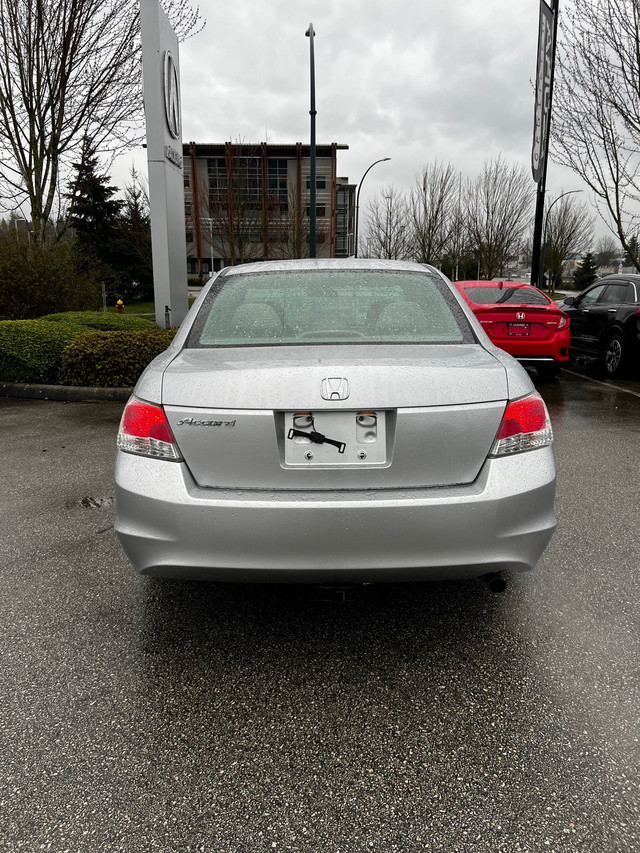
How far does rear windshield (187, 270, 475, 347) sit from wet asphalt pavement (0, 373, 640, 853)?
1.10m

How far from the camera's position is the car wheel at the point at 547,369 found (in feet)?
29.9

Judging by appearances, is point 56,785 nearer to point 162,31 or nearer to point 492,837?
point 492,837

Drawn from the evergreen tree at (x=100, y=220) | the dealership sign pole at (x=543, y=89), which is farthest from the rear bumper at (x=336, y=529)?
the evergreen tree at (x=100, y=220)

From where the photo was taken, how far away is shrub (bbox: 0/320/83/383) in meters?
8.10

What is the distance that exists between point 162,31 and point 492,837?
11944 mm

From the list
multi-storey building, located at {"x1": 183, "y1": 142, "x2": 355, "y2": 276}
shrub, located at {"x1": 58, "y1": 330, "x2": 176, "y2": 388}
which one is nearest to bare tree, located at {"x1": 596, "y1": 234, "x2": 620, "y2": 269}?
multi-storey building, located at {"x1": 183, "y1": 142, "x2": 355, "y2": 276}

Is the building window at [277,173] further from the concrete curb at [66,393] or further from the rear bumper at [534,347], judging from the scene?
the concrete curb at [66,393]

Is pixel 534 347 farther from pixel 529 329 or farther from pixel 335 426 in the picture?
pixel 335 426

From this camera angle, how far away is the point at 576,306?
11023mm

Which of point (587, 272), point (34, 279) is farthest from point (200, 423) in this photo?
point (587, 272)

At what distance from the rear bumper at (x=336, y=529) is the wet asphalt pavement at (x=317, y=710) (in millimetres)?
305

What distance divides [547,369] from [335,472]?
8068 millimetres

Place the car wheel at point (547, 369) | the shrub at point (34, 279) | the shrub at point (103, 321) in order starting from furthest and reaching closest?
the shrub at point (34, 279) < the shrub at point (103, 321) < the car wheel at point (547, 369)

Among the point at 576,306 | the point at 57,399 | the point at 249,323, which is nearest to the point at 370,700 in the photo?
the point at 249,323
